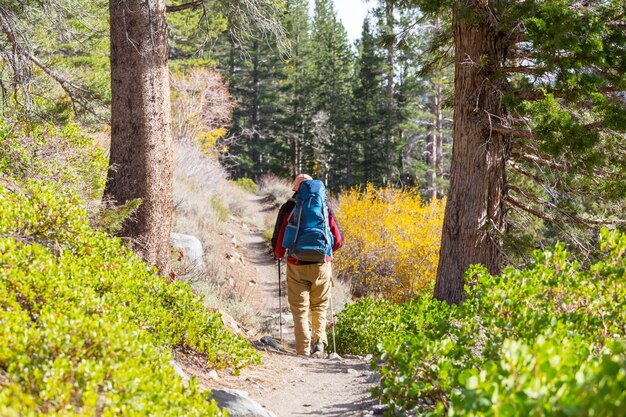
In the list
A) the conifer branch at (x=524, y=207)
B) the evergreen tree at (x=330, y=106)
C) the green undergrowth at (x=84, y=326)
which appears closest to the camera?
the green undergrowth at (x=84, y=326)

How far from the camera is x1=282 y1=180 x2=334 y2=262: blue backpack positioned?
6.29 m

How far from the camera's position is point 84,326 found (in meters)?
2.58

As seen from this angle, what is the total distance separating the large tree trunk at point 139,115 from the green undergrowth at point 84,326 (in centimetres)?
95

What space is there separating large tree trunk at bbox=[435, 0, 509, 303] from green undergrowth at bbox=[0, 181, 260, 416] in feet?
9.98

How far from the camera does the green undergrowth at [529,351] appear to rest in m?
1.61

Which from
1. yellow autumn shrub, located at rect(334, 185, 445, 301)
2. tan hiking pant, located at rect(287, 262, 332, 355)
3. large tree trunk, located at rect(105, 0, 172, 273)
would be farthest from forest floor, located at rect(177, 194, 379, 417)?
yellow autumn shrub, located at rect(334, 185, 445, 301)

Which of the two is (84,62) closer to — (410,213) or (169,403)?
(410,213)

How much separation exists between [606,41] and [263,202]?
26.1 metres

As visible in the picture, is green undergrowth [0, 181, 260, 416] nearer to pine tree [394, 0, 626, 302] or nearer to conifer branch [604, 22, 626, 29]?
pine tree [394, 0, 626, 302]

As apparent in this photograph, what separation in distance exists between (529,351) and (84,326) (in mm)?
1872

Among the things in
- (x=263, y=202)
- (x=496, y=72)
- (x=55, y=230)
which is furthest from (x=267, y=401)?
(x=263, y=202)

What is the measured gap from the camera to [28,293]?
306 centimetres

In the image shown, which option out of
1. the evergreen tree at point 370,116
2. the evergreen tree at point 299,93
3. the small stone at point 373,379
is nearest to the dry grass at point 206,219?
the small stone at point 373,379

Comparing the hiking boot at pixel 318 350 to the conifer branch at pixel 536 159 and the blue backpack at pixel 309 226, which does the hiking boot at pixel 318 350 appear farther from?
the conifer branch at pixel 536 159
